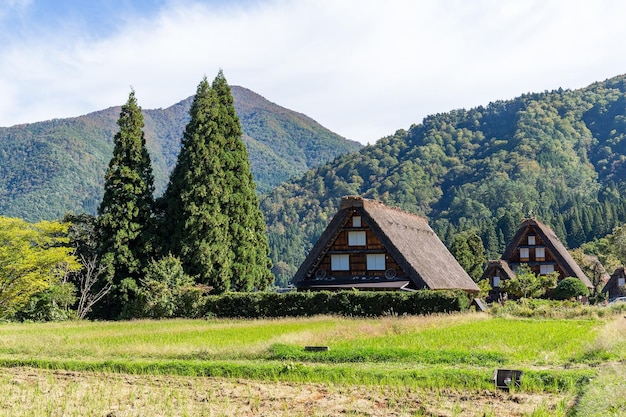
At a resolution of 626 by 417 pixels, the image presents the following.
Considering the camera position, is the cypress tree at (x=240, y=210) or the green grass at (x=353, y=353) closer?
the green grass at (x=353, y=353)

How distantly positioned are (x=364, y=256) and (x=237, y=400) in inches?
980

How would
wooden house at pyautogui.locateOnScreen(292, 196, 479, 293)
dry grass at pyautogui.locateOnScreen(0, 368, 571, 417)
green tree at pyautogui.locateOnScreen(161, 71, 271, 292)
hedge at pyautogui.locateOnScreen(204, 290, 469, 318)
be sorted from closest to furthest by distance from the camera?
1. dry grass at pyautogui.locateOnScreen(0, 368, 571, 417)
2. hedge at pyautogui.locateOnScreen(204, 290, 469, 318)
3. wooden house at pyautogui.locateOnScreen(292, 196, 479, 293)
4. green tree at pyautogui.locateOnScreen(161, 71, 271, 292)

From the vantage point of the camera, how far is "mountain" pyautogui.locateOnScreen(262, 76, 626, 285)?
127250 mm

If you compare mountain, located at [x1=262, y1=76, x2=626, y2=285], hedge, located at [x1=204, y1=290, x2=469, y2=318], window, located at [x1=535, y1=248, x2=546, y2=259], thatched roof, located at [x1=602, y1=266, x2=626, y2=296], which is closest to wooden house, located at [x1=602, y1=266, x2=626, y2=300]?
thatched roof, located at [x1=602, y1=266, x2=626, y2=296]

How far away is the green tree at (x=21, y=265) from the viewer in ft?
108

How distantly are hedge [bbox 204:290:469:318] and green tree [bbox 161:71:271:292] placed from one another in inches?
193

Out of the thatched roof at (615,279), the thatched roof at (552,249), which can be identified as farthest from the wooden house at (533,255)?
the thatched roof at (615,279)

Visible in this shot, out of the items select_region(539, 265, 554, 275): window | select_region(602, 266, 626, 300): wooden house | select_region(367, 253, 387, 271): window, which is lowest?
select_region(602, 266, 626, 300): wooden house

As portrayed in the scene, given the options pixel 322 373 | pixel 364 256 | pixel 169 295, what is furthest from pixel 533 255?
pixel 322 373

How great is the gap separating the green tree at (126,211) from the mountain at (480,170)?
3061 inches

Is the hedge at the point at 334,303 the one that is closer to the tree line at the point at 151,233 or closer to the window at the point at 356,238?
the tree line at the point at 151,233

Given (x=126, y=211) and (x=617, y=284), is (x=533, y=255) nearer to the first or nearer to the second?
(x=617, y=284)

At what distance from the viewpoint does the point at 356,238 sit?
1438 inches

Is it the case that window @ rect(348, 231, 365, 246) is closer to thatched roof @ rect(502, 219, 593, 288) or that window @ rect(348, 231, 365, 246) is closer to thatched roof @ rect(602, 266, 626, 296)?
thatched roof @ rect(502, 219, 593, 288)
